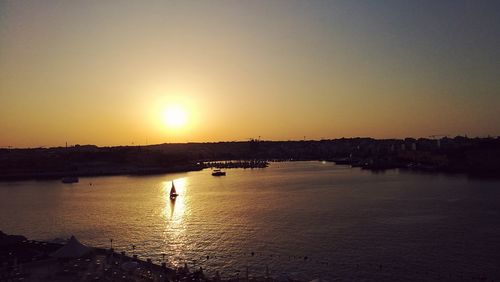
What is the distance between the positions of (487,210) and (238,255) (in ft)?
70.2

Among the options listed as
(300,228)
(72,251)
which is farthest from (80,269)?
(300,228)

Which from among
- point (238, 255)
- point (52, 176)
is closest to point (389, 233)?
point (238, 255)

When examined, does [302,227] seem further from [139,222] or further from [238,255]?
[139,222]

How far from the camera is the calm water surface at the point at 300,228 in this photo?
1962cm

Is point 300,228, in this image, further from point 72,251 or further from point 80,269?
point 80,269

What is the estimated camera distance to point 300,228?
2780cm

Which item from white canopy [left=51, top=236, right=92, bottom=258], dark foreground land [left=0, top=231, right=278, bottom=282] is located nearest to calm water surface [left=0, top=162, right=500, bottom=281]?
dark foreground land [left=0, top=231, right=278, bottom=282]

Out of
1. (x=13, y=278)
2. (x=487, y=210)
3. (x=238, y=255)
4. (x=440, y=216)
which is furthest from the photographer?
(x=487, y=210)

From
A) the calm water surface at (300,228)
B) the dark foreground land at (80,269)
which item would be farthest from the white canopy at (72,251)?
the calm water surface at (300,228)

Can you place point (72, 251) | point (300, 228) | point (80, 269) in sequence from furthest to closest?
point (300, 228), point (72, 251), point (80, 269)

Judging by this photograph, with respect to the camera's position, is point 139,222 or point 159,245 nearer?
point 159,245

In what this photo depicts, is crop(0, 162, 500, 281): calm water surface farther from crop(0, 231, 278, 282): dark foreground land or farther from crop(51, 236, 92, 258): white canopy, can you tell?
crop(51, 236, 92, 258): white canopy

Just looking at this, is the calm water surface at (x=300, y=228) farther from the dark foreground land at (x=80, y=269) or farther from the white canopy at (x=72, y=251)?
the white canopy at (x=72, y=251)

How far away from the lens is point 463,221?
1135 inches
